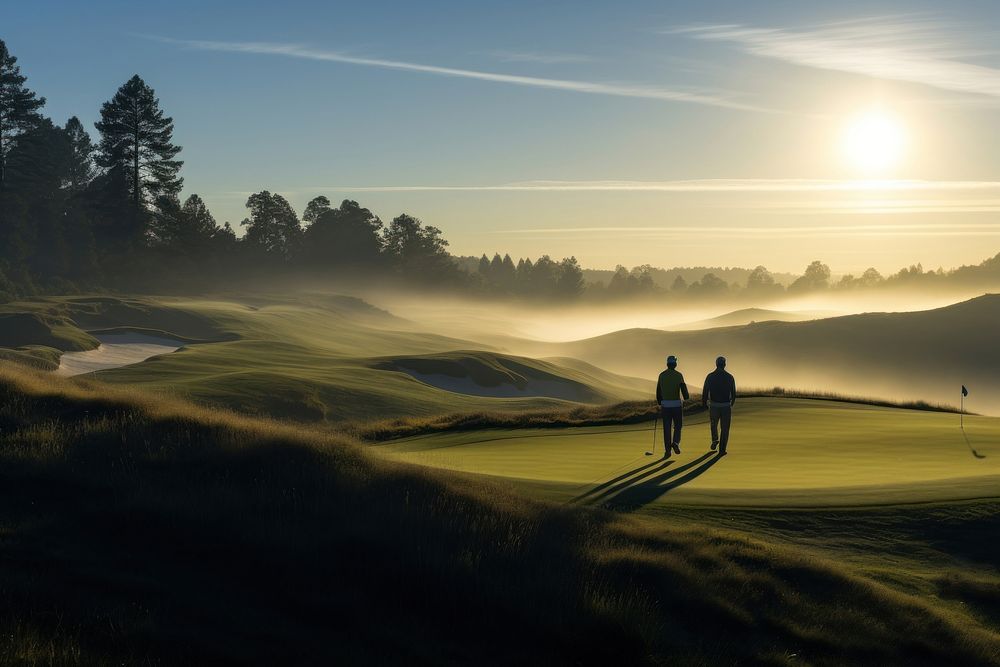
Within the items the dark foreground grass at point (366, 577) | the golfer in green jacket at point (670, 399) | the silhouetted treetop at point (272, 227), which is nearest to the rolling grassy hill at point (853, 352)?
the silhouetted treetop at point (272, 227)

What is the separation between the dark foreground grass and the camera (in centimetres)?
779

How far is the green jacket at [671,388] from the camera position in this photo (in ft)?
59.2

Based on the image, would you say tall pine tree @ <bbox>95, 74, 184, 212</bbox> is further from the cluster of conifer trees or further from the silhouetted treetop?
the silhouetted treetop

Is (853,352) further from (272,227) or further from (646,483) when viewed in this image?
(646,483)

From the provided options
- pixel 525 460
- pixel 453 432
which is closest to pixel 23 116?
pixel 453 432

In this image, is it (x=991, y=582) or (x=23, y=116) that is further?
(x=23, y=116)

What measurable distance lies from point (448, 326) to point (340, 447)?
137 meters

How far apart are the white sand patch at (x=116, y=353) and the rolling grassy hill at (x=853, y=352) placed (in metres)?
82.8

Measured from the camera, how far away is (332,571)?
929 cm

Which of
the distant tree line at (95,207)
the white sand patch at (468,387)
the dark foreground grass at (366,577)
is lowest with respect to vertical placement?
the white sand patch at (468,387)

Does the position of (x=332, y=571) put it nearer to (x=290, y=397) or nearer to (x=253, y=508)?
(x=253, y=508)

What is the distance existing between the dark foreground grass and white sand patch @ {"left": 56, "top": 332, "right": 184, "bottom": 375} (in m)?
33.1

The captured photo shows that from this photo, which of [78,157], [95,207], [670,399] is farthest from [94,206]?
[670,399]

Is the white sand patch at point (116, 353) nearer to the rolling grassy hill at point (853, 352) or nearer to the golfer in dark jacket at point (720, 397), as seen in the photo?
the golfer in dark jacket at point (720, 397)
